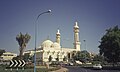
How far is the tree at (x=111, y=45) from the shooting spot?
199 feet

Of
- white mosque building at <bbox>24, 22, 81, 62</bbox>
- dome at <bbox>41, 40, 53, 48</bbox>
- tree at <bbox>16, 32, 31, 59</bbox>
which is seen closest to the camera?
tree at <bbox>16, 32, 31, 59</bbox>

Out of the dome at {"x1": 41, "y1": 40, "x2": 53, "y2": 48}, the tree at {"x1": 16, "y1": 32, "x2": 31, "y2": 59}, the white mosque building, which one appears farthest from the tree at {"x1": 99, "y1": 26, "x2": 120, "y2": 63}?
the dome at {"x1": 41, "y1": 40, "x2": 53, "y2": 48}

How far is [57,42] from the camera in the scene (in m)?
164

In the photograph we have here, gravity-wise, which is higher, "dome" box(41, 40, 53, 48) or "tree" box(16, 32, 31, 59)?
"dome" box(41, 40, 53, 48)

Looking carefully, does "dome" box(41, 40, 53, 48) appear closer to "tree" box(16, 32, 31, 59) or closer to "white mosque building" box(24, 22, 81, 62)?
"white mosque building" box(24, 22, 81, 62)

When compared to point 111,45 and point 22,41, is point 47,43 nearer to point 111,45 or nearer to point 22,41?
point 22,41

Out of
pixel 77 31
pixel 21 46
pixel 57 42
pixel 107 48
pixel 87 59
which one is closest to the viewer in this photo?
pixel 107 48

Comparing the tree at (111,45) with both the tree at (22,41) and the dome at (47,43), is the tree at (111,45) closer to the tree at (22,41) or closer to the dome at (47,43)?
the tree at (22,41)

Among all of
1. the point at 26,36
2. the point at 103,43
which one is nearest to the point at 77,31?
the point at 26,36

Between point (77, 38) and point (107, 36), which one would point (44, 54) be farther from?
point (107, 36)

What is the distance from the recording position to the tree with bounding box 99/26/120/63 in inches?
2382

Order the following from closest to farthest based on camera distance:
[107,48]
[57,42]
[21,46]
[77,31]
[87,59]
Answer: [107,48] < [21,46] < [87,59] < [77,31] < [57,42]

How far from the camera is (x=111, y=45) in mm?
61812

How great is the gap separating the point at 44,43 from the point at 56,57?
11116 mm
